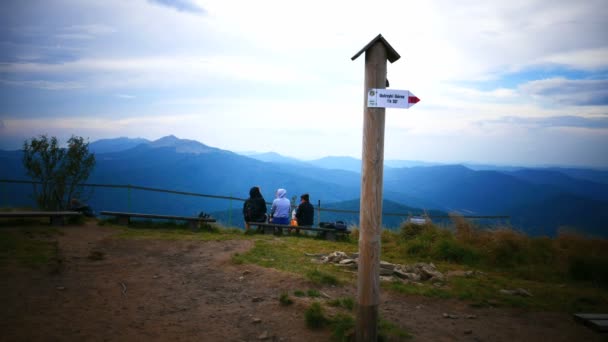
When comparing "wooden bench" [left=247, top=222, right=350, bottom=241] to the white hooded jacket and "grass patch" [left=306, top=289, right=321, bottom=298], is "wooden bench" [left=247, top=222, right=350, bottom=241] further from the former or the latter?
"grass patch" [left=306, top=289, right=321, bottom=298]

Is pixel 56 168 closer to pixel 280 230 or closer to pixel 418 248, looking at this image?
pixel 280 230

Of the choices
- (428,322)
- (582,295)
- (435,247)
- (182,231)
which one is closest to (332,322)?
(428,322)

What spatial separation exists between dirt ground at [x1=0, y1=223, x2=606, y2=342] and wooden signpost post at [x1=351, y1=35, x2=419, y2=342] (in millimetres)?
760

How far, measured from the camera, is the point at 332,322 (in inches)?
179

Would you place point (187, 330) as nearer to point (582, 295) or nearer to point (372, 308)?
point (372, 308)

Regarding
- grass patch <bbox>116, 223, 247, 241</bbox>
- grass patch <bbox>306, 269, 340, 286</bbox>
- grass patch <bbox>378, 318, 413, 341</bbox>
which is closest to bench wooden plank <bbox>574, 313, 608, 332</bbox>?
grass patch <bbox>378, 318, 413, 341</bbox>

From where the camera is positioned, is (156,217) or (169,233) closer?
(169,233)

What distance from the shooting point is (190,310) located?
201 inches

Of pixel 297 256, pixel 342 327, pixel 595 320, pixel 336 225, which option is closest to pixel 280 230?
pixel 336 225

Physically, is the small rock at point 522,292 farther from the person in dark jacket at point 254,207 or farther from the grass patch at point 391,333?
the person in dark jacket at point 254,207

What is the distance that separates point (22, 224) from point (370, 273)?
31.1 ft

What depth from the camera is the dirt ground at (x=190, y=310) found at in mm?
4344

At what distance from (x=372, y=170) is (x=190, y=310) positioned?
316 cm

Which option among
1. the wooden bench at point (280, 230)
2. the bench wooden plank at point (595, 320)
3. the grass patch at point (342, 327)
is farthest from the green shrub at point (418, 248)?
the grass patch at point (342, 327)
